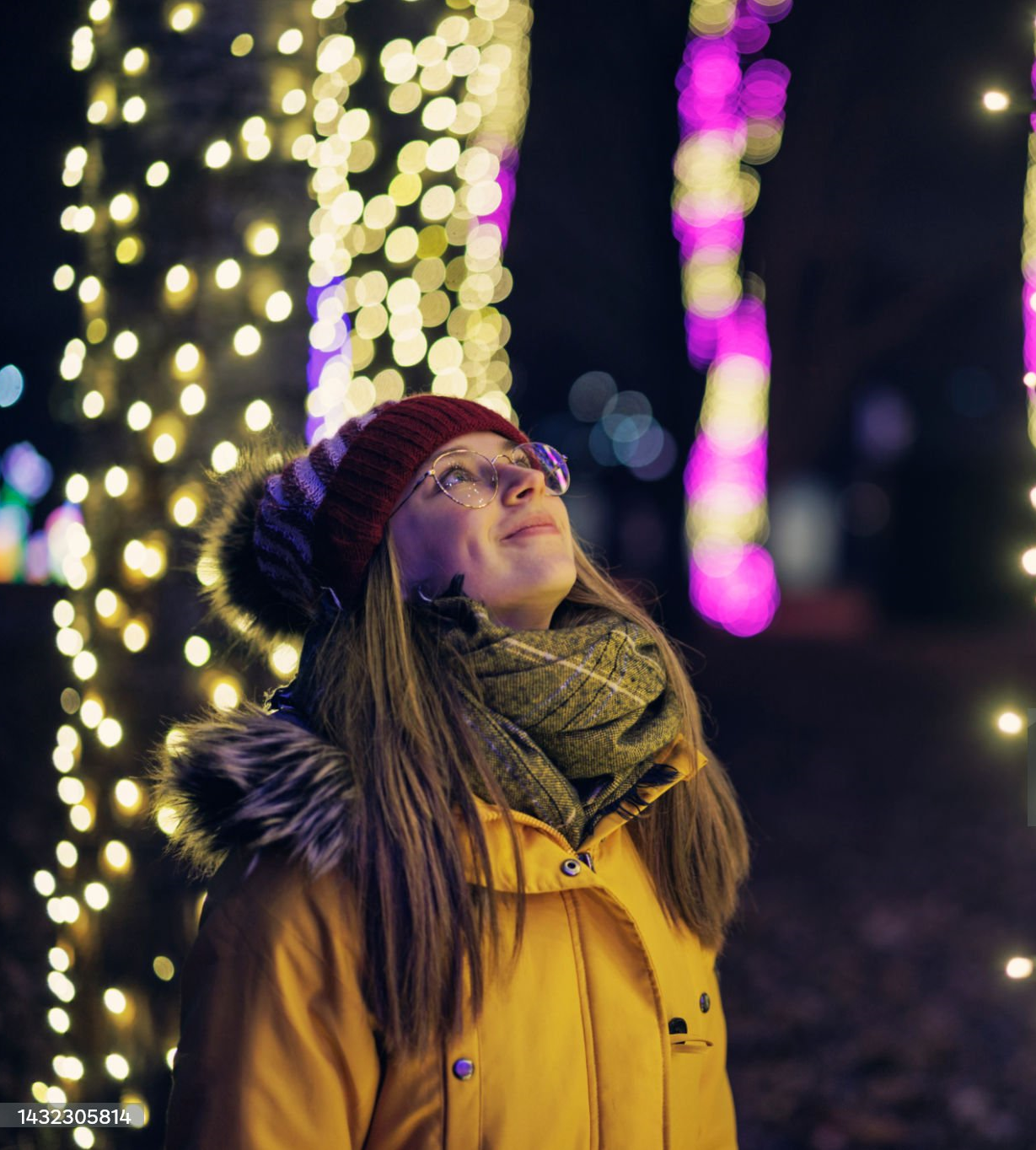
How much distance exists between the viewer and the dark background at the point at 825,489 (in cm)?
451

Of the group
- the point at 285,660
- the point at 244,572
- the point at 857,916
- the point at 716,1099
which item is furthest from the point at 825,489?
the point at 716,1099

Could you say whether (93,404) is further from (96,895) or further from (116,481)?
(96,895)

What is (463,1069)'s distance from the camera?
159cm

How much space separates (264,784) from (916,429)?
25020 mm

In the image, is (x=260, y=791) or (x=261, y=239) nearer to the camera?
(x=260, y=791)

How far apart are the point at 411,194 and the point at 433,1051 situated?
15.6 feet

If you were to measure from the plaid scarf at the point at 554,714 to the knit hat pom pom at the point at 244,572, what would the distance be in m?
0.51

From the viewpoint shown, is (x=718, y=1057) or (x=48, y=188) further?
(x=48, y=188)

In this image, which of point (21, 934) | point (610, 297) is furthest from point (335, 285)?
point (610, 297)

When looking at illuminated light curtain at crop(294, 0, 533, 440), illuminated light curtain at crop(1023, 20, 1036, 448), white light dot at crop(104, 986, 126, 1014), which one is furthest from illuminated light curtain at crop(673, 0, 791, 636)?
white light dot at crop(104, 986, 126, 1014)

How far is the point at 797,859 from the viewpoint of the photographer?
6848mm

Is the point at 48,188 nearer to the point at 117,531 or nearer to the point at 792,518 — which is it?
the point at 117,531

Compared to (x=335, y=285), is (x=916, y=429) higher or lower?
higher

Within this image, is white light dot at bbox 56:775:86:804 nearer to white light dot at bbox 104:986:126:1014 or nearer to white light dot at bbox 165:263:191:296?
white light dot at bbox 104:986:126:1014
